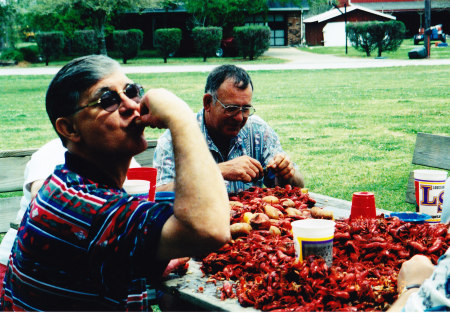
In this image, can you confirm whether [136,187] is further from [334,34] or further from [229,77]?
[334,34]

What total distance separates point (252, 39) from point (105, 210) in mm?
32442

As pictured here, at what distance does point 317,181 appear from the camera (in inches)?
328

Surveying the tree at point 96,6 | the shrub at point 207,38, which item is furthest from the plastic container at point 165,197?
the shrub at point 207,38

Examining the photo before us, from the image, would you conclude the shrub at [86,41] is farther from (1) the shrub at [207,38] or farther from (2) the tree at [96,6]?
(1) the shrub at [207,38]

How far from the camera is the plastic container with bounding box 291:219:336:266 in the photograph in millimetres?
2328

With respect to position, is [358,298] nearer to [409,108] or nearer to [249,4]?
[409,108]

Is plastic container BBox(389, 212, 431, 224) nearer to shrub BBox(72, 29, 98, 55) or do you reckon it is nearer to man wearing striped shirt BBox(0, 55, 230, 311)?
man wearing striped shirt BBox(0, 55, 230, 311)

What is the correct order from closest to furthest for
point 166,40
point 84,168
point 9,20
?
point 84,168 → point 166,40 → point 9,20

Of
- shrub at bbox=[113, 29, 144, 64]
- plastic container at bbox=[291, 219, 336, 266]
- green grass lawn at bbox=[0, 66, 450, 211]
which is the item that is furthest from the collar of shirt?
shrub at bbox=[113, 29, 144, 64]

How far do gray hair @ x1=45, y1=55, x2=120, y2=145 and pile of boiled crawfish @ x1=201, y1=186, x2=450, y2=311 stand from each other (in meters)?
0.93

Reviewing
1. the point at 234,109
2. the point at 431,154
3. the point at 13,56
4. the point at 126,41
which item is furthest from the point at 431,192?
the point at 13,56

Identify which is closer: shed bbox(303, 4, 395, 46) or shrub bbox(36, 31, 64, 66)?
shrub bbox(36, 31, 64, 66)

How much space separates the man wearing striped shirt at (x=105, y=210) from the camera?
1.74 metres

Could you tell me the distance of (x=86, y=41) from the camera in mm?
35969
